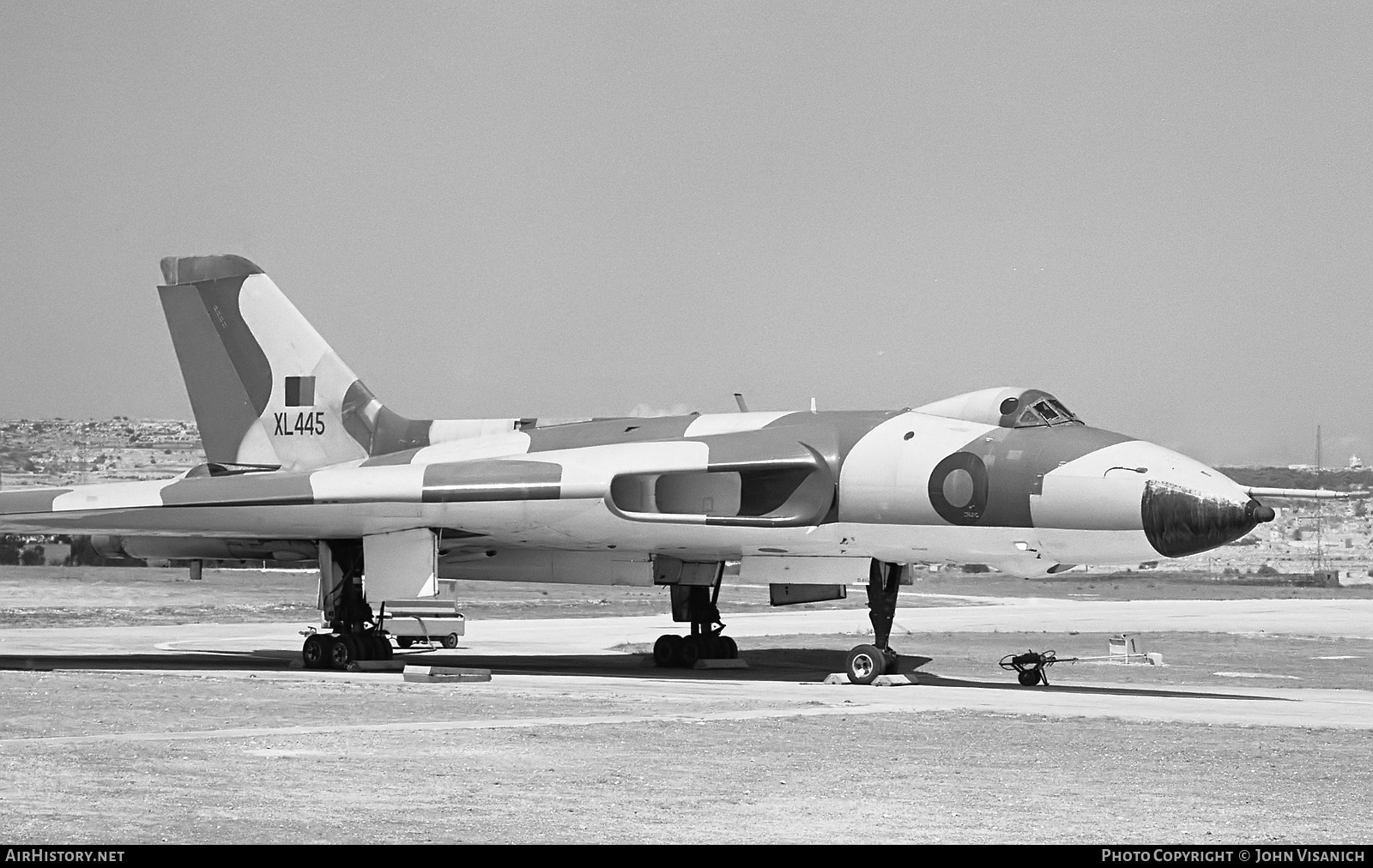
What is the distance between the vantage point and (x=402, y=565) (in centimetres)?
2103

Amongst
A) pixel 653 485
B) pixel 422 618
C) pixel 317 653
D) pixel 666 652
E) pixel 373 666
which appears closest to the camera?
pixel 653 485

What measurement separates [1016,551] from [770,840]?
35.2 ft

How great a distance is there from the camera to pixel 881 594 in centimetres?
1945

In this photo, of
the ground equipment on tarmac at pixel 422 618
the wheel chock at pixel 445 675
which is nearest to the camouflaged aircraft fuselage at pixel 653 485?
the ground equipment on tarmac at pixel 422 618

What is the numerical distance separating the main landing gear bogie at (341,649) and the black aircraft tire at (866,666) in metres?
6.71

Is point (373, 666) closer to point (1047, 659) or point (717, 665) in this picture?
point (717, 665)

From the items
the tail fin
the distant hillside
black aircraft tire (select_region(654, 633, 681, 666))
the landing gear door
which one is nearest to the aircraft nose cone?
black aircraft tire (select_region(654, 633, 681, 666))

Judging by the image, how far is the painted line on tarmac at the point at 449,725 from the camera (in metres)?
11.8

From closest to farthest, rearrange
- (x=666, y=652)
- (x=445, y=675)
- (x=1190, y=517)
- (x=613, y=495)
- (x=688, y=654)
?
1. (x=1190, y=517)
2. (x=445, y=675)
3. (x=613, y=495)
4. (x=688, y=654)
5. (x=666, y=652)

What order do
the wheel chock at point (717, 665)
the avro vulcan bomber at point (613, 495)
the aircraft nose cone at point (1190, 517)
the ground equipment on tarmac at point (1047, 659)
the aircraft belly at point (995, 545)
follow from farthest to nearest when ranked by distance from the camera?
the wheel chock at point (717, 665) < the ground equipment on tarmac at point (1047, 659) < the avro vulcan bomber at point (613, 495) < the aircraft belly at point (995, 545) < the aircraft nose cone at point (1190, 517)

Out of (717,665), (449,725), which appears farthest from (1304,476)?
(449,725)

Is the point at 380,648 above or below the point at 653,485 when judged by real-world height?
below

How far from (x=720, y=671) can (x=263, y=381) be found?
322 inches

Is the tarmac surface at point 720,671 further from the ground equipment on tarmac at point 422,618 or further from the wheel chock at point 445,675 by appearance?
the ground equipment on tarmac at point 422,618
